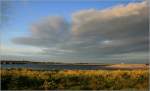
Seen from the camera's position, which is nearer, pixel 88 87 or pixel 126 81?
pixel 88 87

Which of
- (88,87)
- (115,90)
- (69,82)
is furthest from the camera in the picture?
(69,82)

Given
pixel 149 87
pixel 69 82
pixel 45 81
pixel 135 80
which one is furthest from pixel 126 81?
pixel 45 81

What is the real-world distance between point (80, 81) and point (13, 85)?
4.43 m

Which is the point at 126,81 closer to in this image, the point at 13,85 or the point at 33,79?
the point at 33,79

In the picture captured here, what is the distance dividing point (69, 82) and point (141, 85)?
4.43 metres

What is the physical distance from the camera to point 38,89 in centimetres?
1561

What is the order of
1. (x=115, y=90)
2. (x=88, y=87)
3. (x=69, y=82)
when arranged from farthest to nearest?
(x=69, y=82), (x=88, y=87), (x=115, y=90)

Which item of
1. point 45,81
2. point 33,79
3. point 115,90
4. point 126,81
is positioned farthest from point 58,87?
point 126,81

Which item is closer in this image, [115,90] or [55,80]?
[115,90]

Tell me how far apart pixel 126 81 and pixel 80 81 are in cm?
302

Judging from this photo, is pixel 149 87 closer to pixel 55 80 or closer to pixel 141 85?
pixel 141 85

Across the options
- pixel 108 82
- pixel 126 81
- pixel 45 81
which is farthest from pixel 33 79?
pixel 126 81

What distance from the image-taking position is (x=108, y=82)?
18172mm

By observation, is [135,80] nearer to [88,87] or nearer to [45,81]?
[88,87]
